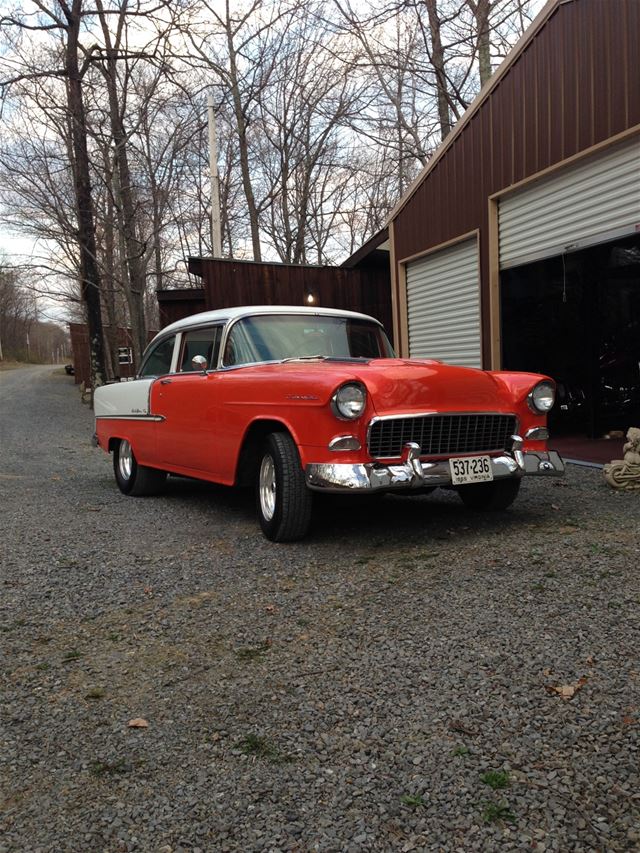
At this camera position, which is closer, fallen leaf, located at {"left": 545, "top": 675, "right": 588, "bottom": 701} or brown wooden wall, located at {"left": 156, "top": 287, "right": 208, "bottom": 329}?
fallen leaf, located at {"left": 545, "top": 675, "right": 588, "bottom": 701}

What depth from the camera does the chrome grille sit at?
4.15m

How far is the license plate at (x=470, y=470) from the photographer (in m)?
4.23

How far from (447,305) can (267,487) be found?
6100 millimetres

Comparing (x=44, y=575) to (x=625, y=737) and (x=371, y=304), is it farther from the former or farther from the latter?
(x=371, y=304)

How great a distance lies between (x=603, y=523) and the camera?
15.4ft

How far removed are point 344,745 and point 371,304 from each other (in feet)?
43.0

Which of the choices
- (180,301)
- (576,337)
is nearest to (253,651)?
(576,337)

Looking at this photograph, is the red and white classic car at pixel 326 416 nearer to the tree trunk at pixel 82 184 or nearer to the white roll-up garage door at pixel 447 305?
the white roll-up garage door at pixel 447 305

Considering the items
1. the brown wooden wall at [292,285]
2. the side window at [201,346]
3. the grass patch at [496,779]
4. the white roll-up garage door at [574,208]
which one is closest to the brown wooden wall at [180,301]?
the brown wooden wall at [292,285]

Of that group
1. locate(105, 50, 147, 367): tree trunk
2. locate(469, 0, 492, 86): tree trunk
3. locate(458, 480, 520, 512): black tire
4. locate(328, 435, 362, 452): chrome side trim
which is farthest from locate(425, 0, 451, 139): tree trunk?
locate(328, 435, 362, 452): chrome side trim

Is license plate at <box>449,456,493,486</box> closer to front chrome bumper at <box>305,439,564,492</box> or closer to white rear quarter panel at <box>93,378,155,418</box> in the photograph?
front chrome bumper at <box>305,439,564,492</box>

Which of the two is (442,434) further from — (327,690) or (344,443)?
(327,690)

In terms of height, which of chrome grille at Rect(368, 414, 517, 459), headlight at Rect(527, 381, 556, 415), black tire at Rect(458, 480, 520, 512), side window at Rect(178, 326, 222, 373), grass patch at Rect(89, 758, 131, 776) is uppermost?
side window at Rect(178, 326, 222, 373)

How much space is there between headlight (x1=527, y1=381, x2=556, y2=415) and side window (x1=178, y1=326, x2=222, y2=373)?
246cm
